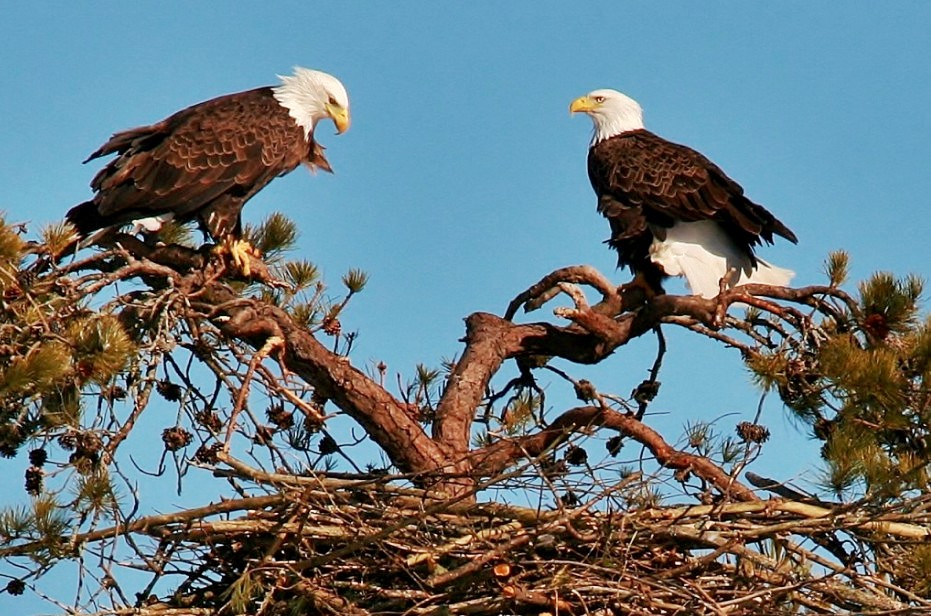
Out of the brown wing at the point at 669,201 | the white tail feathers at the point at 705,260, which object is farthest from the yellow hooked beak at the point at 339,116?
the white tail feathers at the point at 705,260

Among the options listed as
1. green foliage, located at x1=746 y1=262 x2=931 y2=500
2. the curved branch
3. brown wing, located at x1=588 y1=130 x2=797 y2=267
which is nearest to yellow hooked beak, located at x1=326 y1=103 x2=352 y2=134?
brown wing, located at x1=588 y1=130 x2=797 y2=267

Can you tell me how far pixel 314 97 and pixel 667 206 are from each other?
183 cm

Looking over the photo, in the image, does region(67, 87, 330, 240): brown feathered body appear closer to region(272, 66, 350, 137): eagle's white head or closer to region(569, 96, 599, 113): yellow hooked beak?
region(272, 66, 350, 137): eagle's white head

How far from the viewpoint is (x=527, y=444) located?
18.1ft

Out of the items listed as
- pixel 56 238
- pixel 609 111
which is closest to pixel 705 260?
pixel 609 111

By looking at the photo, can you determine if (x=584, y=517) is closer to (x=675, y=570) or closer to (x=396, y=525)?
(x=675, y=570)

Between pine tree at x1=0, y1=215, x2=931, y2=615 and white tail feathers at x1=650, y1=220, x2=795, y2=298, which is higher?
white tail feathers at x1=650, y1=220, x2=795, y2=298

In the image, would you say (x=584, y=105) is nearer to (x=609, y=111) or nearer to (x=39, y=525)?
(x=609, y=111)

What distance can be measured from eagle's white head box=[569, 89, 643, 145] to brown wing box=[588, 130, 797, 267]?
0.64 m

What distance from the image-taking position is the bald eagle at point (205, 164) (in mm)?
6012

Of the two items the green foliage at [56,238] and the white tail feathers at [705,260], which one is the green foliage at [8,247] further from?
the white tail feathers at [705,260]

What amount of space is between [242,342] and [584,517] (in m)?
1.61

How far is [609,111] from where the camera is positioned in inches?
312

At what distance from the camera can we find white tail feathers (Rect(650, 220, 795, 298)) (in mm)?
6820
